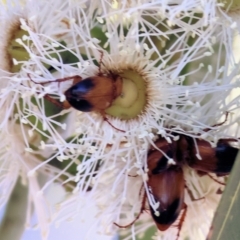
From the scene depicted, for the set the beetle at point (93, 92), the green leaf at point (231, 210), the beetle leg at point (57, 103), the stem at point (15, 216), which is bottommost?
the stem at point (15, 216)

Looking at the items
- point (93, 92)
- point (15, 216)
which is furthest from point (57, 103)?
point (15, 216)

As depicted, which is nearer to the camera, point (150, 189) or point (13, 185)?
point (150, 189)

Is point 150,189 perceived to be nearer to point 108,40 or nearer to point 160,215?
point 160,215

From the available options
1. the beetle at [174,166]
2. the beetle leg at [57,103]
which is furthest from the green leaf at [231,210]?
the beetle leg at [57,103]

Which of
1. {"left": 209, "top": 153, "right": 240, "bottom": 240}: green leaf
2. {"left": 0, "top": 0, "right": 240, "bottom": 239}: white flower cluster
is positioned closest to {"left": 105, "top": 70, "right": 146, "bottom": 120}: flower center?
{"left": 0, "top": 0, "right": 240, "bottom": 239}: white flower cluster

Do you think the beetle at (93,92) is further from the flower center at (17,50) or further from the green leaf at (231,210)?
the green leaf at (231,210)

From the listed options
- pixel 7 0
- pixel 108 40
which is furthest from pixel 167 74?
pixel 7 0
